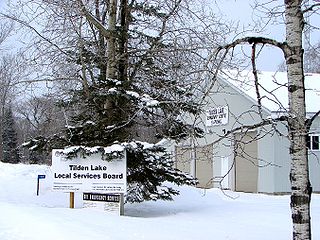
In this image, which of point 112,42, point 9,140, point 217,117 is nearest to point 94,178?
point 112,42

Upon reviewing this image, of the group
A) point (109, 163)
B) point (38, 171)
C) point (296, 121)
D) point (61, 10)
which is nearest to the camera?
point (296, 121)

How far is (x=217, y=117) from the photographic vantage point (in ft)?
88.1

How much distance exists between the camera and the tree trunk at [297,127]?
20.1ft

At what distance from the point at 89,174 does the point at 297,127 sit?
7.82 meters

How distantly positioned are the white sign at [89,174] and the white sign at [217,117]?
13.9 meters

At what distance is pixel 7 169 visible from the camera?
2833 cm

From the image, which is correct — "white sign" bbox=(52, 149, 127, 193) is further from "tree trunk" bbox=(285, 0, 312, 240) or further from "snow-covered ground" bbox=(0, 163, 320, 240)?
"tree trunk" bbox=(285, 0, 312, 240)

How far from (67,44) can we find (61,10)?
4.26ft

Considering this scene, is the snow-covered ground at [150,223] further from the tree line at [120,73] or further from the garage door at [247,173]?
the garage door at [247,173]

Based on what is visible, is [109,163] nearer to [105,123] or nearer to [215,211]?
[105,123]

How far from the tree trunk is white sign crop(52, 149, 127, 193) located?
22.8 ft

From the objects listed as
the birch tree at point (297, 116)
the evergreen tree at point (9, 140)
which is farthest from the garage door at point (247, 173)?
the evergreen tree at point (9, 140)

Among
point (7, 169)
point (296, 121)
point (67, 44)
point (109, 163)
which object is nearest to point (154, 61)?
point (67, 44)

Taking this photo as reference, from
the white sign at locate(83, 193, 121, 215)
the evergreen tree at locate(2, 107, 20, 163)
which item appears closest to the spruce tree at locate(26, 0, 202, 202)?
the white sign at locate(83, 193, 121, 215)
